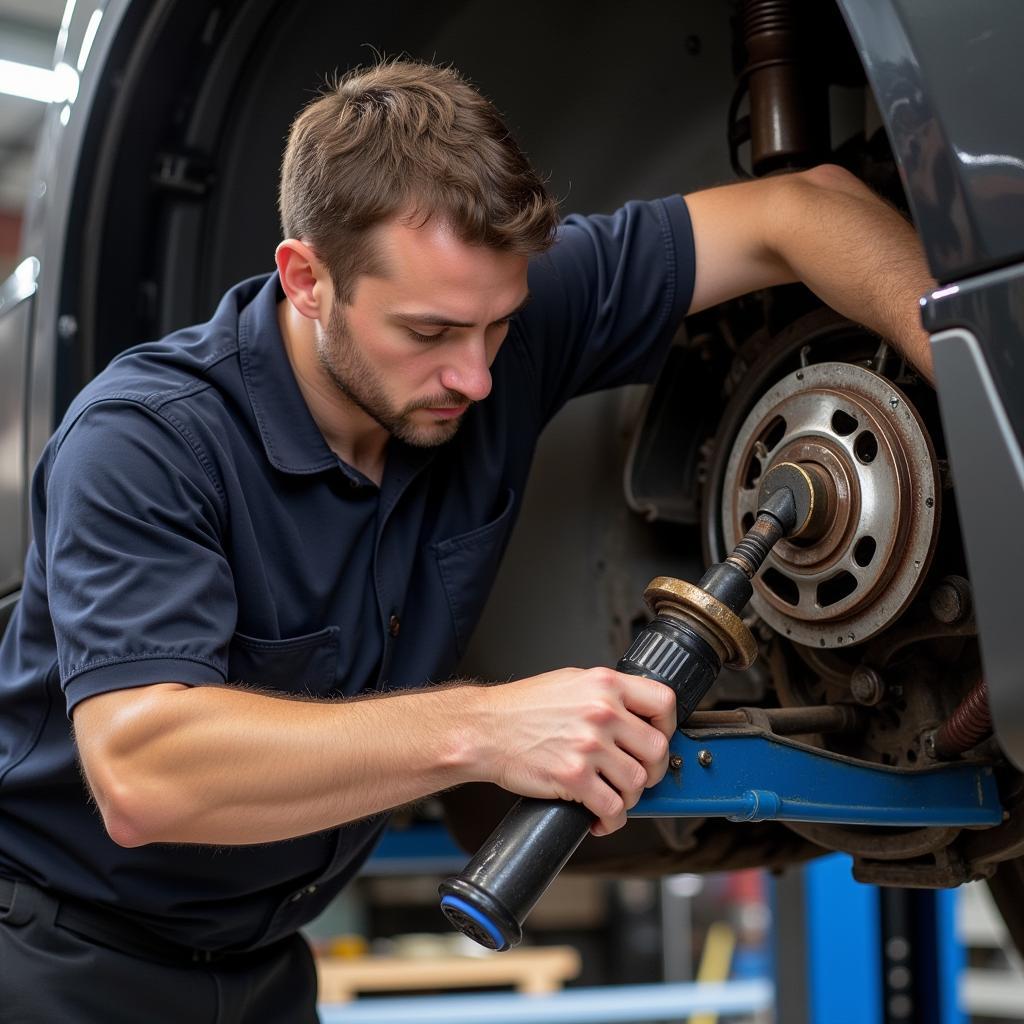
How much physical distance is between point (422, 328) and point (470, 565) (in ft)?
0.85

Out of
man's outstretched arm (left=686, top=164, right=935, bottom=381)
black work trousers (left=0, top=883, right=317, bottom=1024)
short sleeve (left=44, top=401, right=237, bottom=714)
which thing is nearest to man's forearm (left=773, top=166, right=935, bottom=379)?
man's outstretched arm (left=686, top=164, right=935, bottom=381)

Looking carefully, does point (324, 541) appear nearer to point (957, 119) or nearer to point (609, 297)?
point (609, 297)

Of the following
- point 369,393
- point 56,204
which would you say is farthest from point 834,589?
point 56,204

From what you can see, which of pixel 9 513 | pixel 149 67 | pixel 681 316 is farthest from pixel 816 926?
pixel 149 67

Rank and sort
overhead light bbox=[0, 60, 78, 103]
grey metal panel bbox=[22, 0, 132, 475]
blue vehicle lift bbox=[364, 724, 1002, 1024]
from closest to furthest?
1. blue vehicle lift bbox=[364, 724, 1002, 1024]
2. grey metal panel bbox=[22, 0, 132, 475]
3. overhead light bbox=[0, 60, 78, 103]

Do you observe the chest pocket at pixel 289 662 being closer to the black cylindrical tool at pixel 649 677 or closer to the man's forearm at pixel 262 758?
the man's forearm at pixel 262 758

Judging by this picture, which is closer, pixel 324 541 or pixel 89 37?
pixel 324 541

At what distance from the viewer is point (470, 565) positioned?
124cm

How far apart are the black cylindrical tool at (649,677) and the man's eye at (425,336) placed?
0.29 metres

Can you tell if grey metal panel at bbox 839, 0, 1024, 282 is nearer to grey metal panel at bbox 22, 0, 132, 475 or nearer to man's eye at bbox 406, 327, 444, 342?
man's eye at bbox 406, 327, 444, 342

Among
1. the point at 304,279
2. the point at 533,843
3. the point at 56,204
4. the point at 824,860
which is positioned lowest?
the point at 824,860

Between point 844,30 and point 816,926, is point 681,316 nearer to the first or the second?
point 844,30

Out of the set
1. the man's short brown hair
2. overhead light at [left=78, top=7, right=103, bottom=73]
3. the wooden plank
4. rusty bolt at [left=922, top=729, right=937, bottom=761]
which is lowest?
the wooden plank

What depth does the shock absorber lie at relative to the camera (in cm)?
83
